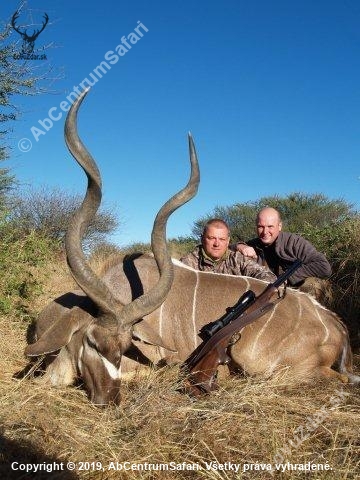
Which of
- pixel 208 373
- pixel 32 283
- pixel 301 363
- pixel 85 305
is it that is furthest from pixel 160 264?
pixel 32 283

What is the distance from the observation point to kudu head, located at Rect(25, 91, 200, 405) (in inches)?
95.0

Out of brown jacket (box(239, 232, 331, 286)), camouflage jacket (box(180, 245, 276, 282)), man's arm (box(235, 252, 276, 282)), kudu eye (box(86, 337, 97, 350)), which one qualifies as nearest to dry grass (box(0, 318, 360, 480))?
kudu eye (box(86, 337, 97, 350))

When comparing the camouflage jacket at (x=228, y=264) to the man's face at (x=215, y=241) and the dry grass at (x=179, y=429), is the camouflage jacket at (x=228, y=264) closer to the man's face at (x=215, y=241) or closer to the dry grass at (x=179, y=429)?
the man's face at (x=215, y=241)

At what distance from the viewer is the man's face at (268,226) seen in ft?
14.4

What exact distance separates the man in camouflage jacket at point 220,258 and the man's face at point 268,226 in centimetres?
69

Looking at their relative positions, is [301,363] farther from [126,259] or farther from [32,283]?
[32,283]

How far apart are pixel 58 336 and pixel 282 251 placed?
8.15ft

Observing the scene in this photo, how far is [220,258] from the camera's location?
12.4 feet

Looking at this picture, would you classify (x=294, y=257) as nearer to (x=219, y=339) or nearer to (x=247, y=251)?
(x=247, y=251)

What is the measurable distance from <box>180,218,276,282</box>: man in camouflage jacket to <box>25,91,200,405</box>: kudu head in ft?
3.50

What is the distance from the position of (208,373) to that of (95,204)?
3.77ft

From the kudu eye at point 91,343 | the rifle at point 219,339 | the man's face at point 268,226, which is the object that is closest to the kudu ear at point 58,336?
the kudu eye at point 91,343

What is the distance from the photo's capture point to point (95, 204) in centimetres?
255

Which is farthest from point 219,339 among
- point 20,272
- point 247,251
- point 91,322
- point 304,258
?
point 20,272
